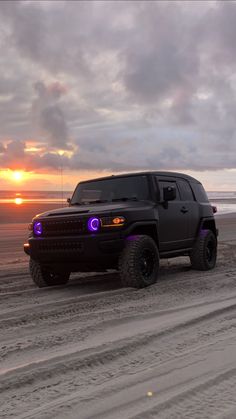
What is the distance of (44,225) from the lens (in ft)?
24.6

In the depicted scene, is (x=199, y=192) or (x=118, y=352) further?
(x=199, y=192)

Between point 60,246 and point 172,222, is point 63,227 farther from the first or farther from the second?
point 172,222

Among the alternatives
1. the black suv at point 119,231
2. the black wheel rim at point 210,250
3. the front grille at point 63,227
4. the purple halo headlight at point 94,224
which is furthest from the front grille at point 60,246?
the black wheel rim at point 210,250

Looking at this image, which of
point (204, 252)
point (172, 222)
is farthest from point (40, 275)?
point (204, 252)

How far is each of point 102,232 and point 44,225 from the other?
1048mm

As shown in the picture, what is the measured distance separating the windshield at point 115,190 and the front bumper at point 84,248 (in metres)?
1.12

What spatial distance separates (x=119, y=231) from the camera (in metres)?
7.07

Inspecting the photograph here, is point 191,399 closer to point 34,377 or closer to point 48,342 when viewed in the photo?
point 34,377

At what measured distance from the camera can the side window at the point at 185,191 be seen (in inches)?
361

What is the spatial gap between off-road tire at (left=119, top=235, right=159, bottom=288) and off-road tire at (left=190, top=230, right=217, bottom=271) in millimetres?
1917

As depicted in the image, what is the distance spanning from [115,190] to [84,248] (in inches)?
59.3

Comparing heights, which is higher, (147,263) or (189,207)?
(189,207)

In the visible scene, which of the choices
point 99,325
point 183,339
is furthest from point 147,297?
point 183,339

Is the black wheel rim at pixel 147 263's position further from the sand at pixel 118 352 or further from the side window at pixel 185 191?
the side window at pixel 185 191
